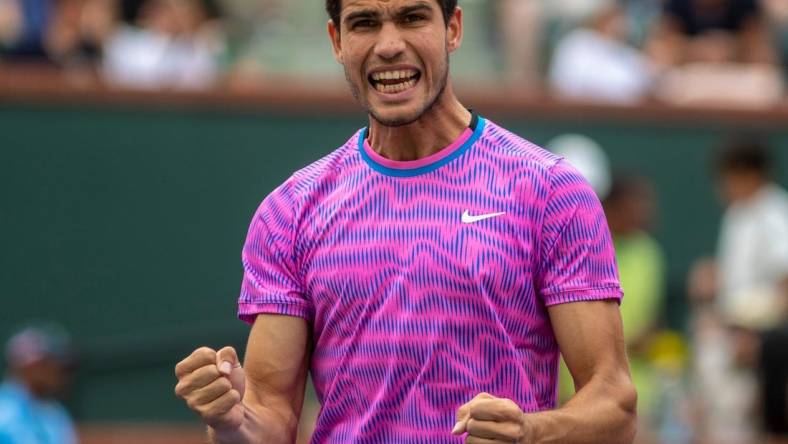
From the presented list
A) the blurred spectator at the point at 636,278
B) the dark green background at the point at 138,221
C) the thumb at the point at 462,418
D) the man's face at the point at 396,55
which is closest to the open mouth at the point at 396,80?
the man's face at the point at 396,55

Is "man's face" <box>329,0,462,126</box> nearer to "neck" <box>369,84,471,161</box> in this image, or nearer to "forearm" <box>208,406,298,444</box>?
"neck" <box>369,84,471,161</box>

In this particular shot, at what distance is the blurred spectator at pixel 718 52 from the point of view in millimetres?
12094

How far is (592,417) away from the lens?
12.3 ft

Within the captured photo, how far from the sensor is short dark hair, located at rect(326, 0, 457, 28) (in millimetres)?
4004

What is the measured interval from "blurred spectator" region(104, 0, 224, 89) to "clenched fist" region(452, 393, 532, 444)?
834 centimetres

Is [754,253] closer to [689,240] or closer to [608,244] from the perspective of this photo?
[689,240]

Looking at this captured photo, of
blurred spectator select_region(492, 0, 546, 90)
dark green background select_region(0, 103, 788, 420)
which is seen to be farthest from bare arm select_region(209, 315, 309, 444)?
blurred spectator select_region(492, 0, 546, 90)

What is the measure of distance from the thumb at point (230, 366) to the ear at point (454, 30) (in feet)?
2.92

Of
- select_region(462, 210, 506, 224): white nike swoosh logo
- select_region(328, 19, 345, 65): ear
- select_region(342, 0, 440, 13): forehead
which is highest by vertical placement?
select_region(342, 0, 440, 13): forehead

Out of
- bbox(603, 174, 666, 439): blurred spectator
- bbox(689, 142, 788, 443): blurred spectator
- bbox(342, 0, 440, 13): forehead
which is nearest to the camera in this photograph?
bbox(342, 0, 440, 13): forehead

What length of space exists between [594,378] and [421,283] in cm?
44

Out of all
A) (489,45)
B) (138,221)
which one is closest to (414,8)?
(138,221)

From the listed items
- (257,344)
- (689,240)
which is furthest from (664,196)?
(257,344)

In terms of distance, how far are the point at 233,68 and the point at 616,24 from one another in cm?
276
